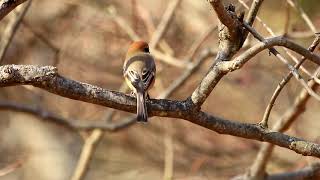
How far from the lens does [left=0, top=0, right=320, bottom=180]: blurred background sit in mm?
6008

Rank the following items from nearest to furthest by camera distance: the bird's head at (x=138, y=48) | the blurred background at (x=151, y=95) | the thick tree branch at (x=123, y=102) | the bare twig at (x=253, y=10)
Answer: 1. the thick tree branch at (x=123, y=102)
2. the bare twig at (x=253, y=10)
3. the bird's head at (x=138, y=48)
4. the blurred background at (x=151, y=95)

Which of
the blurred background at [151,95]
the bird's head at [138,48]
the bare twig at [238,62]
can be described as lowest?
the bare twig at [238,62]

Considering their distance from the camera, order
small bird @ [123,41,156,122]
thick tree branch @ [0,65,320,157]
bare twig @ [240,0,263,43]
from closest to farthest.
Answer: thick tree branch @ [0,65,320,157], bare twig @ [240,0,263,43], small bird @ [123,41,156,122]

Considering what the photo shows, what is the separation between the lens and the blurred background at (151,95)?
601 cm

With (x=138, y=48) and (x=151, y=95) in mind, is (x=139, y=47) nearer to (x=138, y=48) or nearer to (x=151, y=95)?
(x=138, y=48)

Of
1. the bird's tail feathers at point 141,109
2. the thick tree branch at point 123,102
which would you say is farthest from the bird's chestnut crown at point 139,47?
the thick tree branch at point 123,102

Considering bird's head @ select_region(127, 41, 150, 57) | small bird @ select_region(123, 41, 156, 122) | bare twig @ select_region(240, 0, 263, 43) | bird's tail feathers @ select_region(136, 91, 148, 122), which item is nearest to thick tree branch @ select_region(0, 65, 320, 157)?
bird's tail feathers @ select_region(136, 91, 148, 122)

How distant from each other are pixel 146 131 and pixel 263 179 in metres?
3.06

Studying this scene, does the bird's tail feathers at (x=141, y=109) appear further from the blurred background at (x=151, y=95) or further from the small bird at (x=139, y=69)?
the blurred background at (x=151, y=95)

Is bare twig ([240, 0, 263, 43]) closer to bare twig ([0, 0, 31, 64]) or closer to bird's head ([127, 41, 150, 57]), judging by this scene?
bird's head ([127, 41, 150, 57])

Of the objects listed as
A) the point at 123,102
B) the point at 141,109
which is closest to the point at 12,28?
the point at 141,109

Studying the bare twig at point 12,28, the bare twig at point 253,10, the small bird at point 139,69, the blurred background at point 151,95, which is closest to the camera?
the bare twig at point 253,10

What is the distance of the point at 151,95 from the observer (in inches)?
237

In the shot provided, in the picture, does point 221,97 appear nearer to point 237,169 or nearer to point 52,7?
point 237,169
